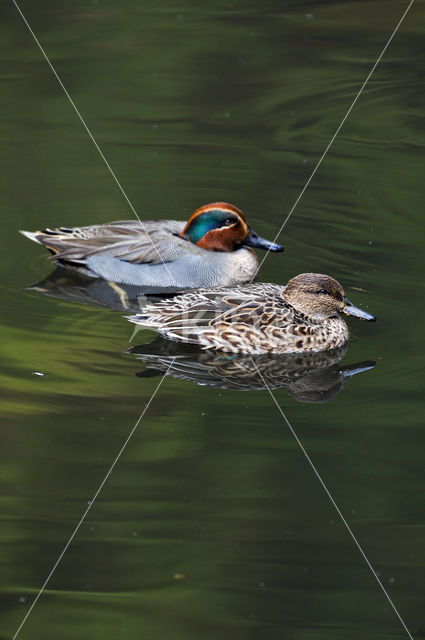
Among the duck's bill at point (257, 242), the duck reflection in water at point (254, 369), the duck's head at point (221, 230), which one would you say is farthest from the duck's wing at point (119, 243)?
the duck reflection in water at point (254, 369)

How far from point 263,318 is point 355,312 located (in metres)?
0.68

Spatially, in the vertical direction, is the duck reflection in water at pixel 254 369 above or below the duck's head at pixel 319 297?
below

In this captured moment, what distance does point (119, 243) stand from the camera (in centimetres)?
952

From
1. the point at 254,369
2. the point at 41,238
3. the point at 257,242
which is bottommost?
the point at 254,369

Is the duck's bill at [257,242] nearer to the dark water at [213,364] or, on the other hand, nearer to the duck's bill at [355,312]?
the dark water at [213,364]

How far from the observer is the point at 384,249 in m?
9.37

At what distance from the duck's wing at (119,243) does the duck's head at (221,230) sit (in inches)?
6.2

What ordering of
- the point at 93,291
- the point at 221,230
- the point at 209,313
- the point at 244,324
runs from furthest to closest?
the point at 221,230 → the point at 93,291 → the point at 209,313 → the point at 244,324

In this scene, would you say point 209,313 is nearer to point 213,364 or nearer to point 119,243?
point 213,364

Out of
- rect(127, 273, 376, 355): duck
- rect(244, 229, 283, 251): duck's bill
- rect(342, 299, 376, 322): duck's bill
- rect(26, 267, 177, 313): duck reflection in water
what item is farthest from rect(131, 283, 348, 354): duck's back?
rect(244, 229, 283, 251): duck's bill

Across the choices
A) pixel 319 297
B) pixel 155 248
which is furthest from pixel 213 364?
pixel 155 248

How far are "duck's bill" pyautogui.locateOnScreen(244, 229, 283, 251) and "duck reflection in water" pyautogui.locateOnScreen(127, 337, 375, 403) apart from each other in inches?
63.7

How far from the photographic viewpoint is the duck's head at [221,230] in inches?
374

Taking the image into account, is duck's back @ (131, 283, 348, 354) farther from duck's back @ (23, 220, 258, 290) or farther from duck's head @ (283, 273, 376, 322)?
duck's back @ (23, 220, 258, 290)
